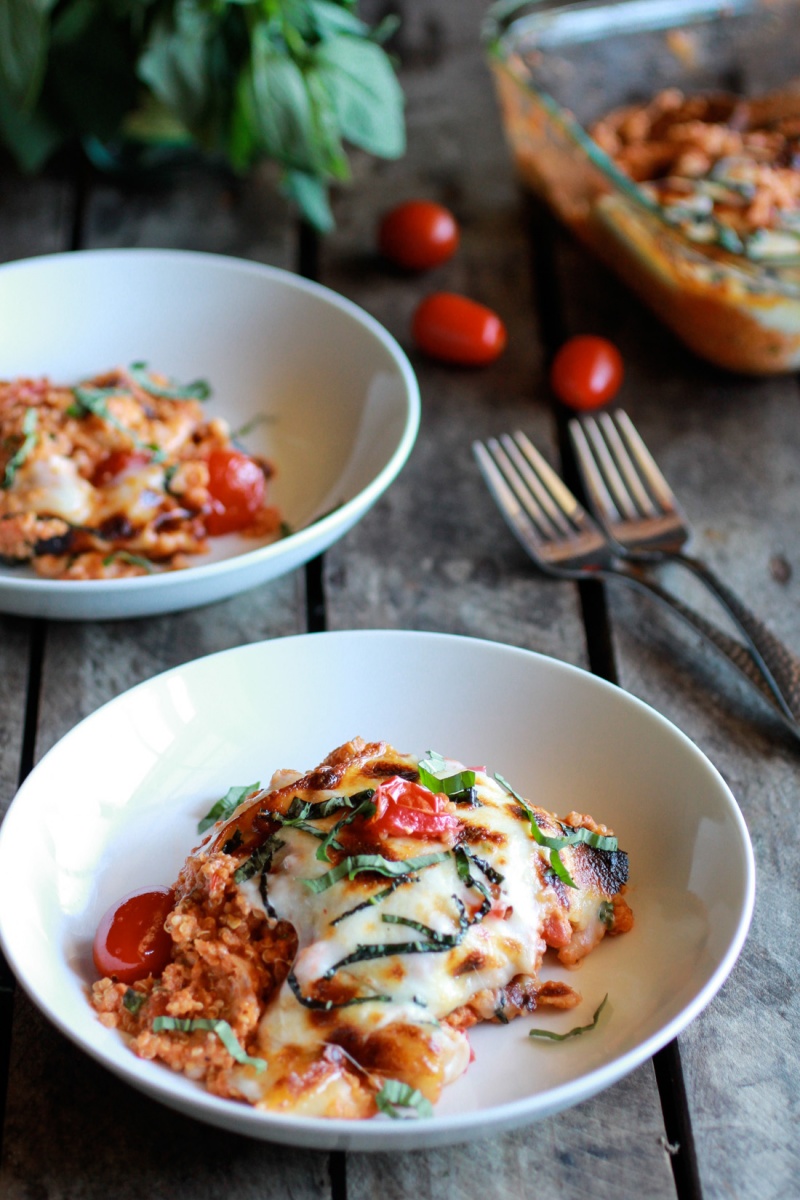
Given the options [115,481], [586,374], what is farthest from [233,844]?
[586,374]

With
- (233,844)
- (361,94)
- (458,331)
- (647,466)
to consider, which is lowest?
(647,466)

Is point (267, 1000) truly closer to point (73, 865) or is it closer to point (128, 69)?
point (73, 865)

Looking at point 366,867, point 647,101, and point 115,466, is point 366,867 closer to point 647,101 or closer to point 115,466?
point 115,466

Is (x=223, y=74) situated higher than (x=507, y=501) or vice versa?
(x=223, y=74)

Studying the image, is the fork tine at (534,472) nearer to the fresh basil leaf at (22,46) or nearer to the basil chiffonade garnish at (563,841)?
the basil chiffonade garnish at (563,841)

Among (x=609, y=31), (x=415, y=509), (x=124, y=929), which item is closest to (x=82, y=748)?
Result: (x=124, y=929)

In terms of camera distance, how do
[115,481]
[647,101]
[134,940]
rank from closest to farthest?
1. [134,940]
2. [115,481]
3. [647,101]

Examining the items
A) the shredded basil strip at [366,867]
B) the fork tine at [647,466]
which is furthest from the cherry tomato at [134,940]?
the fork tine at [647,466]
